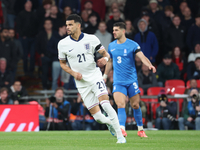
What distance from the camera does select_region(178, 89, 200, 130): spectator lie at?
1338 cm

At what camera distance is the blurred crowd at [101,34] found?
1576 centimetres

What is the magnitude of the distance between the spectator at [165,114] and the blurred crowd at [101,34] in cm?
169

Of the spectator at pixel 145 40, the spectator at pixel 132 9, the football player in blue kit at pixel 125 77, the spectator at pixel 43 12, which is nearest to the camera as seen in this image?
the football player in blue kit at pixel 125 77

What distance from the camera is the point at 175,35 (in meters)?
16.8

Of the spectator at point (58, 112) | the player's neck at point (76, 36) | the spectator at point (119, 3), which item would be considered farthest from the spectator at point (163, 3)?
the player's neck at point (76, 36)

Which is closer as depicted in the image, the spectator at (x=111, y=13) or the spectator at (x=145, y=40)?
the spectator at (x=145, y=40)

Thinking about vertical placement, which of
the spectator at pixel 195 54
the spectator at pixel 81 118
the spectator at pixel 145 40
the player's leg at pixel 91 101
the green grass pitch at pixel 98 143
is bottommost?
the spectator at pixel 81 118

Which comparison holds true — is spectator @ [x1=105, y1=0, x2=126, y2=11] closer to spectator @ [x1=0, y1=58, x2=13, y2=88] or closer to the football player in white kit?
spectator @ [x1=0, y1=58, x2=13, y2=88]

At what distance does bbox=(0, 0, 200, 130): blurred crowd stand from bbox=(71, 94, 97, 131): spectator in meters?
0.62

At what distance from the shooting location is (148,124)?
1370cm

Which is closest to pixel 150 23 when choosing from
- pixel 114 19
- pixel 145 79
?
pixel 114 19

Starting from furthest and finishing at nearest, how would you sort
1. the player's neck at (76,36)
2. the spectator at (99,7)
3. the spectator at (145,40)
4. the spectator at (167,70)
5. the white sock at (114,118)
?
the spectator at (99,7), the spectator at (145,40), the spectator at (167,70), the player's neck at (76,36), the white sock at (114,118)

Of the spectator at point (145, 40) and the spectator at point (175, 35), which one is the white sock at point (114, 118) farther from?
the spectator at point (175, 35)

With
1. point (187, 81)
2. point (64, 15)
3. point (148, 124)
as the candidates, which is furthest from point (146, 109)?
point (64, 15)
